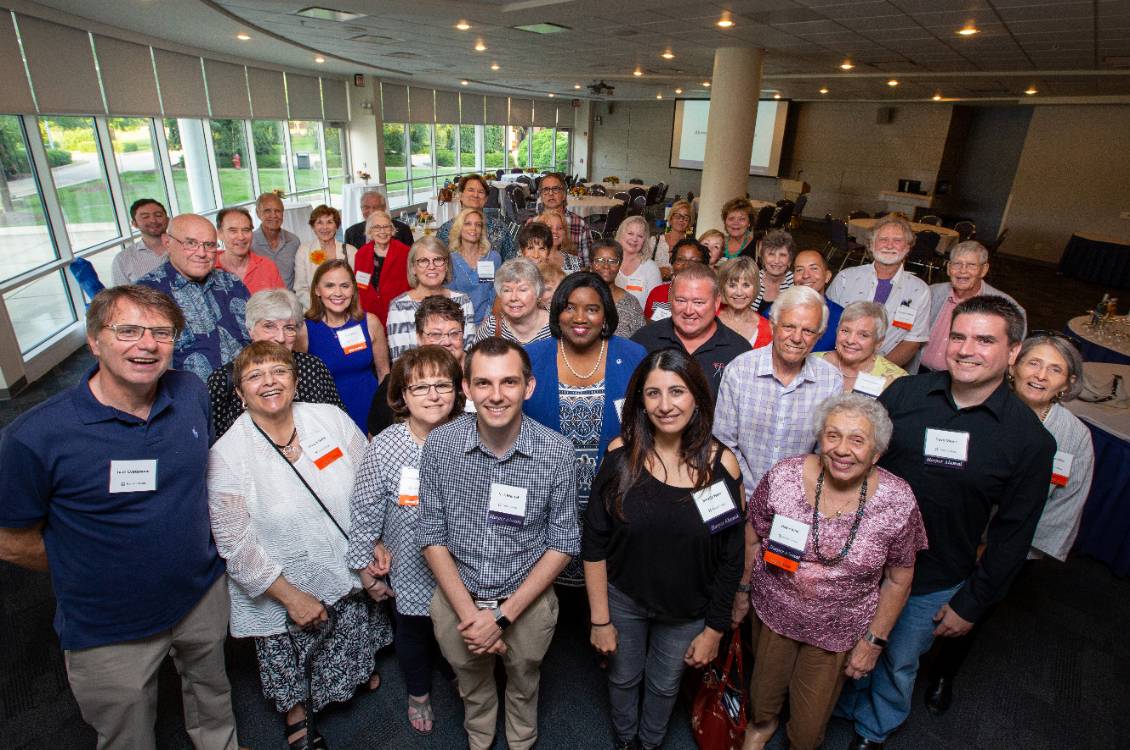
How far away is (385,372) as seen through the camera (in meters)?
3.25

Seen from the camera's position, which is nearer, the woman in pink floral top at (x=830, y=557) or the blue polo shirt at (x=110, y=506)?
the blue polo shirt at (x=110, y=506)

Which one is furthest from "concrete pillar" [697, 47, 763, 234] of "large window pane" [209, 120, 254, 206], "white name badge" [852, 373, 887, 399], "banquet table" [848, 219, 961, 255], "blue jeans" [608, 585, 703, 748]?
"large window pane" [209, 120, 254, 206]

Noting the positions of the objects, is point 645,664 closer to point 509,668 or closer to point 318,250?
point 509,668

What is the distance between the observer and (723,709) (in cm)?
211

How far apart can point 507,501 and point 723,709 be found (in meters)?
1.17

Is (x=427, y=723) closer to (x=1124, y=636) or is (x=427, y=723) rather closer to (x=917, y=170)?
(x=1124, y=636)

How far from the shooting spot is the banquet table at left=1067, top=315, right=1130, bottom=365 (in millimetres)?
4613

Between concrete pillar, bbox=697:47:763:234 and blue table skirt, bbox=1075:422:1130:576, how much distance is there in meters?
6.06

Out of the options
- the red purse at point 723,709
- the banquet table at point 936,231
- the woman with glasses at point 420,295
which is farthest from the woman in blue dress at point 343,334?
the banquet table at point 936,231

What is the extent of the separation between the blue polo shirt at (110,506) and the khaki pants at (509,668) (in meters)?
0.81

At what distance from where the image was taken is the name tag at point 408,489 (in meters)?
1.99

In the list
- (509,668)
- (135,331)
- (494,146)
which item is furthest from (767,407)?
(494,146)

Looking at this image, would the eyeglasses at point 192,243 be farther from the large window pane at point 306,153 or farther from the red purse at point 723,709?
the large window pane at point 306,153

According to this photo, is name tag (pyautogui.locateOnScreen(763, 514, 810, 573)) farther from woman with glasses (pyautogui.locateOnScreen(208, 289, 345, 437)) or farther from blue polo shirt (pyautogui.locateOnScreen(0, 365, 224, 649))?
blue polo shirt (pyautogui.locateOnScreen(0, 365, 224, 649))
